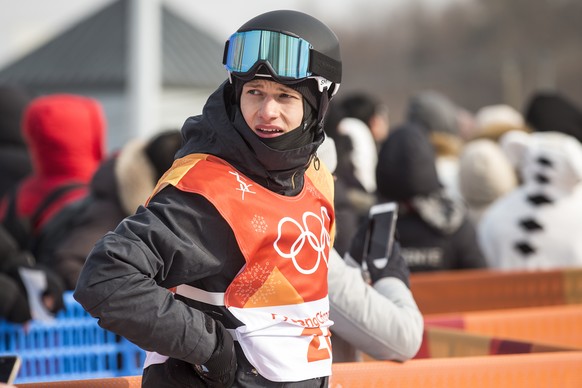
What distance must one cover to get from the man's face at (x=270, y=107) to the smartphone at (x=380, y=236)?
82cm

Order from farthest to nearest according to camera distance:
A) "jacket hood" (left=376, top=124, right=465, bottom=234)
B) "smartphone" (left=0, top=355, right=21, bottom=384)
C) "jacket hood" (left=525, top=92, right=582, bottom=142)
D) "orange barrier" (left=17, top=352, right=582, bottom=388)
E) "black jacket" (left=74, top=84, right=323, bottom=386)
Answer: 1. "jacket hood" (left=525, top=92, right=582, bottom=142)
2. "jacket hood" (left=376, top=124, right=465, bottom=234)
3. "orange barrier" (left=17, top=352, right=582, bottom=388)
4. "smartphone" (left=0, top=355, right=21, bottom=384)
5. "black jacket" (left=74, top=84, right=323, bottom=386)

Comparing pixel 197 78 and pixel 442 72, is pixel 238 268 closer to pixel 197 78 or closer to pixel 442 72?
pixel 197 78

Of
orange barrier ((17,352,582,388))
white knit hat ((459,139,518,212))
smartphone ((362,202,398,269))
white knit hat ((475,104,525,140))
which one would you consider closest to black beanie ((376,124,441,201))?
white knit hat ((459,139,518,212))

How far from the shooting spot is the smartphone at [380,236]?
3250 mm

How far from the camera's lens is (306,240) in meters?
2.51

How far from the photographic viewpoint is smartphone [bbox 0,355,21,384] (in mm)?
2775

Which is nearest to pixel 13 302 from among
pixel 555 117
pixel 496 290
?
pixel 496 290

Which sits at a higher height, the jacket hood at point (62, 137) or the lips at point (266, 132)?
the lips at point (266, 132)

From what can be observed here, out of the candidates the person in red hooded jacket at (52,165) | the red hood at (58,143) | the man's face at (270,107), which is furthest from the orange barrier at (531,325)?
the red hood at (58,143)

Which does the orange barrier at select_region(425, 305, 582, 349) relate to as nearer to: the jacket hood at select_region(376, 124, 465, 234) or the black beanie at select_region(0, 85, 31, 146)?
the jacket hood at select_region(376, 124, 465, 234)

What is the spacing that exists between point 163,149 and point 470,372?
8.75 ft

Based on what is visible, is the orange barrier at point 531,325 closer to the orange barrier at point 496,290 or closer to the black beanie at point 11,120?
the orange barrier at point 496,290

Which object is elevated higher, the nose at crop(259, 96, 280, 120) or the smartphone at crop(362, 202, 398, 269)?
the nose at crop(259, 96, 280, 120)

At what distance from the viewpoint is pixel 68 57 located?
13055 millimetres
